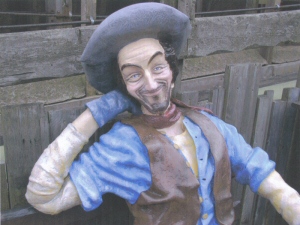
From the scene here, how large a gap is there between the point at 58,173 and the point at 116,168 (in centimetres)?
23

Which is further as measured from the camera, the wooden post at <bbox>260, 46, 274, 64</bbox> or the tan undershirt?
the wooden post at <bbox>260, 46, 274, 64</bbox>

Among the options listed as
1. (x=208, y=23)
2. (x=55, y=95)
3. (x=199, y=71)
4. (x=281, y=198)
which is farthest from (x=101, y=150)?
(x=199, y=71)

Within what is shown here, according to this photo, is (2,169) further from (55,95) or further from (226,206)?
(55,95)

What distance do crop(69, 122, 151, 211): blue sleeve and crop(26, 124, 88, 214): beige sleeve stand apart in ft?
0.19

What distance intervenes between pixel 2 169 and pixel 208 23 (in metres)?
1.25

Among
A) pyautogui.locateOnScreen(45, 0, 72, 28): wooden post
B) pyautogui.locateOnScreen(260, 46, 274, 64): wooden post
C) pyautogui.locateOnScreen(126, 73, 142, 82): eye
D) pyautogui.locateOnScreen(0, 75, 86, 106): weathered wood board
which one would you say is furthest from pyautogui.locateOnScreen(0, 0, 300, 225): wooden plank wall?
pyautogui.locateOnScreen(260, 46, 274, 64): wooden post

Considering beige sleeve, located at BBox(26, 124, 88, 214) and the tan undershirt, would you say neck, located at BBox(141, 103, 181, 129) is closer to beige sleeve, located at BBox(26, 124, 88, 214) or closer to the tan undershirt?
the tan undershirt

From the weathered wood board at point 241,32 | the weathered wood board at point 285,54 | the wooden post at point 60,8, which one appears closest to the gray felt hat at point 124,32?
the weathered wood board at point 241,32

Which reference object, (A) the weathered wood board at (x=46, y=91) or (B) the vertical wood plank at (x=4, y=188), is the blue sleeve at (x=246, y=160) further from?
(A) the weathered wood board at (x=46, y=91)

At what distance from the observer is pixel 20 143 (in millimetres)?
1641

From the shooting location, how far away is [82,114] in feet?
5.26

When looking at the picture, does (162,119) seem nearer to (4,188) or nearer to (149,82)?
(149,82)

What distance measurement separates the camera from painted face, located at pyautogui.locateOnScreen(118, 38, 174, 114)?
1.58 m

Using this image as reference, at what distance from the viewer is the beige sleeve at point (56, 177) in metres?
1.49
